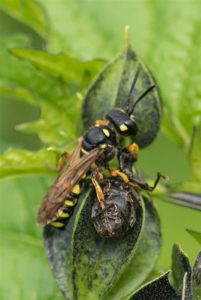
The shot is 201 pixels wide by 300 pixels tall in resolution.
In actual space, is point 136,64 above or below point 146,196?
above

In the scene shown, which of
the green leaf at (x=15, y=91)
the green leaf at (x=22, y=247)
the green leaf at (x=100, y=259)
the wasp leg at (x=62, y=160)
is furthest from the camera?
the green leaf at (x=15, y=91)

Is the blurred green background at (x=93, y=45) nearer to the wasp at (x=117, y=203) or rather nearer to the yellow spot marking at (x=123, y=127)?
the yellow spot marking at (x=123, y=127)

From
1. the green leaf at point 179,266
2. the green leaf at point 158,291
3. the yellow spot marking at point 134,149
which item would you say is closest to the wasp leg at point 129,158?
the yellow spot marking at point 134,149

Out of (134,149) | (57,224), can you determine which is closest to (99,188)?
(57,224)

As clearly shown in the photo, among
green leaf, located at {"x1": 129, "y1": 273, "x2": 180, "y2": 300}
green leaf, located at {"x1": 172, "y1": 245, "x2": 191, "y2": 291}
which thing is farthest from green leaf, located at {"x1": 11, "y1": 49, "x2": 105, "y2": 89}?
green leaf, located at {"x1": 129, "y1": 273, "x2": 180, "y2": 300}

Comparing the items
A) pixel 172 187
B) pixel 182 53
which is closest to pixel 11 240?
pixel 172 187

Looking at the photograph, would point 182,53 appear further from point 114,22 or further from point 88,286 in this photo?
point 88,286

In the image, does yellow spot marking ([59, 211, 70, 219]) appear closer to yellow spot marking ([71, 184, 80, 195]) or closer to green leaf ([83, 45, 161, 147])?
yellow spot marking ([71, 184, 80, 195])
